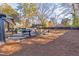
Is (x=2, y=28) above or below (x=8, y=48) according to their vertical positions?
above

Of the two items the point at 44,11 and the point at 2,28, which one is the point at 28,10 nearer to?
the point at 44,11

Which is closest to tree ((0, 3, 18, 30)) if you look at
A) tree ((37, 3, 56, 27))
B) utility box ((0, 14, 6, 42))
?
utility box ((0, 14, 6, 42))

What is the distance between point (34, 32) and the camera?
6.66m

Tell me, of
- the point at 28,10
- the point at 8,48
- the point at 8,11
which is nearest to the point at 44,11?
the point at 28,10

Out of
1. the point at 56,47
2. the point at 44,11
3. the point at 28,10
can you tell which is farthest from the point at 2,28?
the point at 56,47

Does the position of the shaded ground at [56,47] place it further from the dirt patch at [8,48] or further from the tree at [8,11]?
the tree at [8,11]

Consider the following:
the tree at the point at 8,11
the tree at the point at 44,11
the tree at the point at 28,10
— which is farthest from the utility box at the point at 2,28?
the tree at the point at 44,11

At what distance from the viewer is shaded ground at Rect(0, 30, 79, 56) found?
6.61m

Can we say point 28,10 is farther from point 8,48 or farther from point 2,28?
point 8,48

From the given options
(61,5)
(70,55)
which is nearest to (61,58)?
(70,55)

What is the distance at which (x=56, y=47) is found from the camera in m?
6.63

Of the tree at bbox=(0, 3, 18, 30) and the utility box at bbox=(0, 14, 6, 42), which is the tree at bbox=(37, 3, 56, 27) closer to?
the tree at bbox=(0, 3, 18, 30)

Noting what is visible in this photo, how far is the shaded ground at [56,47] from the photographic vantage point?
6.61 metres

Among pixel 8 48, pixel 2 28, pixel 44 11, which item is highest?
pixel 44 11
